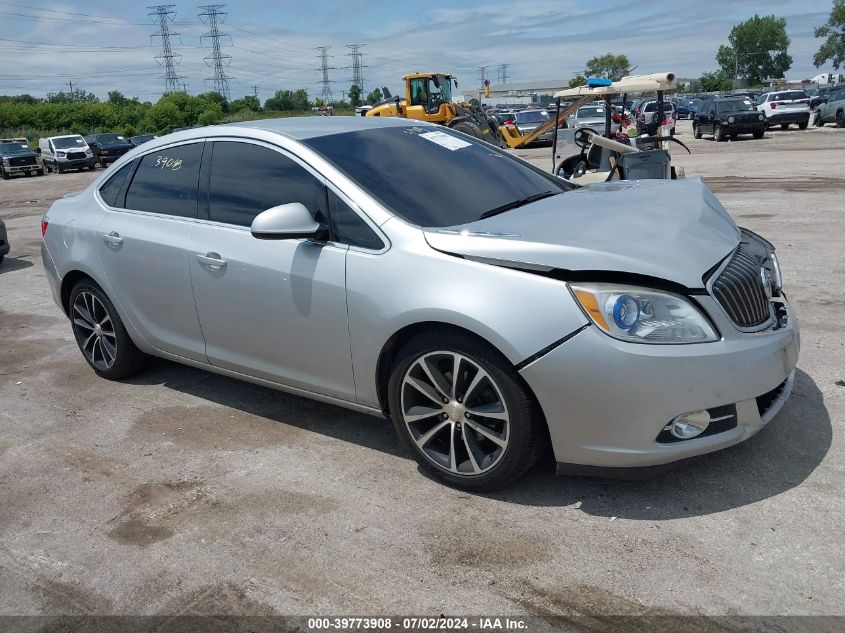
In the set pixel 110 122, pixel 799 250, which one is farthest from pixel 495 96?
pixel 799 250

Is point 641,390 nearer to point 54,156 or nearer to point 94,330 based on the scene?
point 94,330

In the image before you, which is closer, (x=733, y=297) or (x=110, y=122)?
(x=733, y=297)

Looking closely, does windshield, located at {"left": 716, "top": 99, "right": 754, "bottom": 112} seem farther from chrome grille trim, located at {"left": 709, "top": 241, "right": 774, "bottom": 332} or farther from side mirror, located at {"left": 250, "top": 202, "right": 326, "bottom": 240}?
side mirror, located at {"left": 250, "top": 202, "right": 326, "bottom": 240}

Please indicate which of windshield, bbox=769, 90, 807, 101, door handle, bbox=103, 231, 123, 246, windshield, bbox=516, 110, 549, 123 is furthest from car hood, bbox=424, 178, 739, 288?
windshield, bbox=516, 110, 549, 123

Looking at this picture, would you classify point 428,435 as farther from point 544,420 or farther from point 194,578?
→ point 194,578

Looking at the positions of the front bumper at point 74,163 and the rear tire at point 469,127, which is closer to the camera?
the rear tire at point 469,127

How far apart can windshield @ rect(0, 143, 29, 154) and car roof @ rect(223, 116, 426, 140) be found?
119 ft

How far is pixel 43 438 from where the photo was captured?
4.52 m

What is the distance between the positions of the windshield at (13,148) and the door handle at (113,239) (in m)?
35.6

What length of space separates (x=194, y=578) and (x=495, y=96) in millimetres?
115532

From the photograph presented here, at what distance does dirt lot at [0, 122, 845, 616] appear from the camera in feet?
9.23

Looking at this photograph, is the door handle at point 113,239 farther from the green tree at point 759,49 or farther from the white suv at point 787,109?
the green tree at point 759,49

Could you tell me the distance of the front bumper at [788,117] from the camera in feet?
100

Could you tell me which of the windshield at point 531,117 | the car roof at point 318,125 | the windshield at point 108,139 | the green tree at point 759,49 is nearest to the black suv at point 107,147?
the windshield at point 108,139
